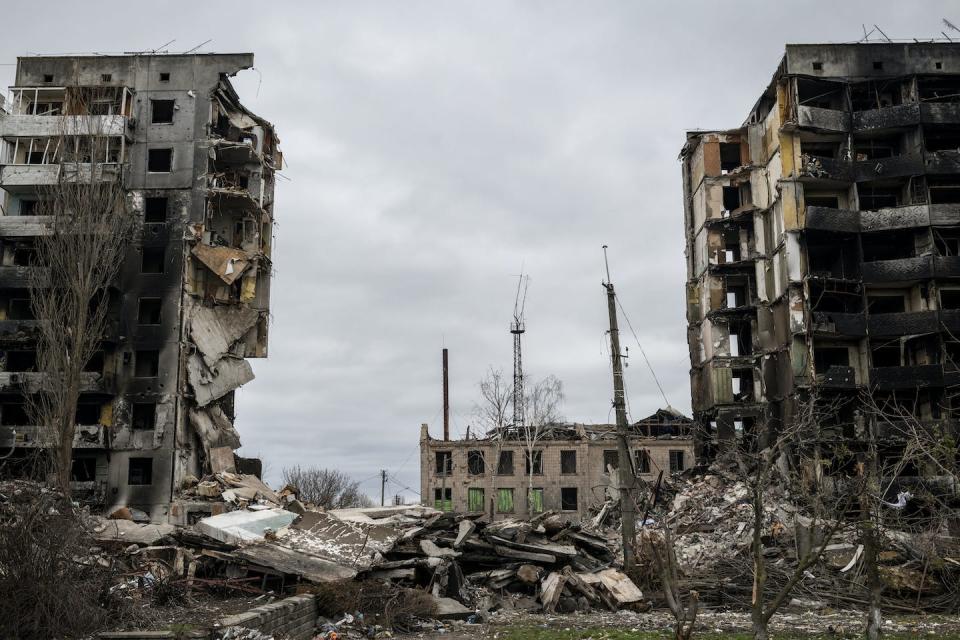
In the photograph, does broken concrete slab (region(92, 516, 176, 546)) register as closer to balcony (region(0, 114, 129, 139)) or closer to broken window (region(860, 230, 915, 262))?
balcony (region(0, 114, 129, 139))

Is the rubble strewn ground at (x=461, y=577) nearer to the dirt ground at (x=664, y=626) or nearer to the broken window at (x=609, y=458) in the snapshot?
the dirt ground at (x=664, y=626)

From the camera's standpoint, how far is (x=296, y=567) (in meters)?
19.2

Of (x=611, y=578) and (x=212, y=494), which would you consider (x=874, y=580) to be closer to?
(x=611, y=578)

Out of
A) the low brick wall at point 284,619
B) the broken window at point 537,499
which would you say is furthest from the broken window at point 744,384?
the low brick wall at point 284,619

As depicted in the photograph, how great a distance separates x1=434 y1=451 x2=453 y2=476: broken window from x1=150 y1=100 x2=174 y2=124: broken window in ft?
90.5

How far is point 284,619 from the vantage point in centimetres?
1450

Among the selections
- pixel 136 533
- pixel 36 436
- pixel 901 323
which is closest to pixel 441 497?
pixel 36 436

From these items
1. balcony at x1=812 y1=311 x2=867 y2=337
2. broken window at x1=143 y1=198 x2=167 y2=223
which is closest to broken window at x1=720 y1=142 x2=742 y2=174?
balcony at x1=812 y1=311 x2=867 y2=337

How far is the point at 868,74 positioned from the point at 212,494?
37.3 metres

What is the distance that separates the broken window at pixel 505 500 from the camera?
57000 millimetres

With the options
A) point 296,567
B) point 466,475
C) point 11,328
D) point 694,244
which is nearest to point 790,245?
point 694,244

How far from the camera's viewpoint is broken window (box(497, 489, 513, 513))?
5700 centimetres

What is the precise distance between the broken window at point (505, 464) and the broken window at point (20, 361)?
29181mm

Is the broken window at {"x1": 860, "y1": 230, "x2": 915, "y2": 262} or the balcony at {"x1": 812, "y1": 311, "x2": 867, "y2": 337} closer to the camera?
the balcony at {"x1": 812, "y1": 311, "x2": 867, "y2": 337}
